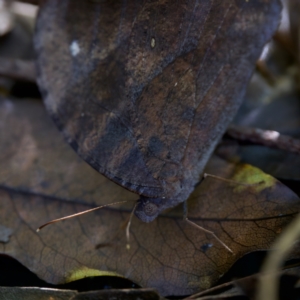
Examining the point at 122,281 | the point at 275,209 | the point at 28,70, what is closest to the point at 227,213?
the point at 275,209

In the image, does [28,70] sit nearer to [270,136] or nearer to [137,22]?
[137,22]

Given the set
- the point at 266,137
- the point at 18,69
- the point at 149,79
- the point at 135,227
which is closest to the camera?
the point at 149,79

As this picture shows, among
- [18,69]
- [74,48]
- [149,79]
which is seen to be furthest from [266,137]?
[18,69]

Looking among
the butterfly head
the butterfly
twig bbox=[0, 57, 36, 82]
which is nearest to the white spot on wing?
the butterfly

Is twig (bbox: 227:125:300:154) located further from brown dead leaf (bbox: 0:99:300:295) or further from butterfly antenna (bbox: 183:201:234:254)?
butterfly antenna (bbox: 183:201:234:254)

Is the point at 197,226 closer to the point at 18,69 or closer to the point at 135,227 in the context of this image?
the point at 135,227

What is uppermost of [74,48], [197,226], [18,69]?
[74,48]

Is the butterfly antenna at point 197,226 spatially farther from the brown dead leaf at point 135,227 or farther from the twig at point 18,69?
the twig at point 18,69
